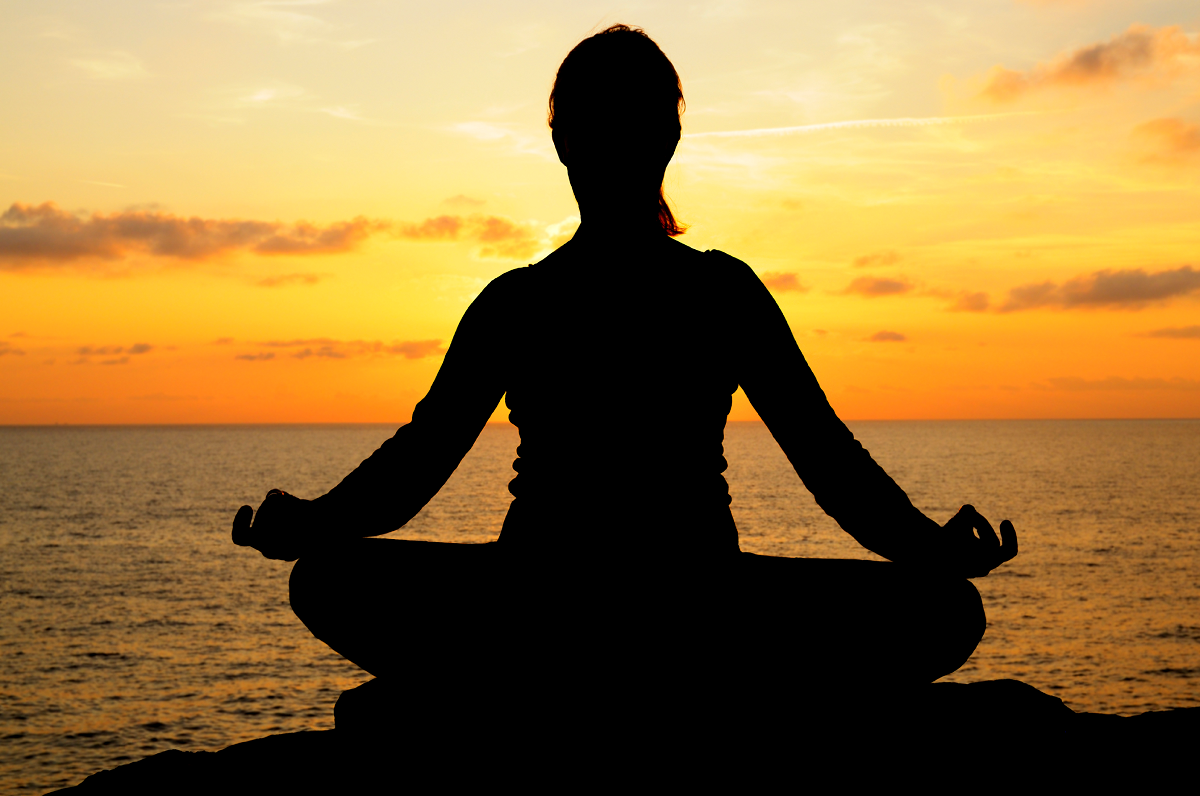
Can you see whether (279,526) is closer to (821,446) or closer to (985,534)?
(821,446)

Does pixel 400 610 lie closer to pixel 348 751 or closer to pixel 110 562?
pixel 348 751

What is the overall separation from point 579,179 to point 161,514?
114943mm

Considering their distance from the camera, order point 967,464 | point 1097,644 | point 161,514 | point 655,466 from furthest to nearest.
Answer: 1. point 967,464
2. point 161,514
3. point 1097,644
4. point 655,466

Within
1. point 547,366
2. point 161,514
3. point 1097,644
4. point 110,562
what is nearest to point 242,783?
point 547,366

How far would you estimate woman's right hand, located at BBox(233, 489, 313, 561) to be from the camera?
8.54 feet

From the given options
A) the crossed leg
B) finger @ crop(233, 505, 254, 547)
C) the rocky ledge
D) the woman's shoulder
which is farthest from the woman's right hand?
the woman's shoulder

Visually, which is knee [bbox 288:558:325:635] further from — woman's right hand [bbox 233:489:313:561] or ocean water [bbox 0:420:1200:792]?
ocean water [bbox 0:420:1200:792]

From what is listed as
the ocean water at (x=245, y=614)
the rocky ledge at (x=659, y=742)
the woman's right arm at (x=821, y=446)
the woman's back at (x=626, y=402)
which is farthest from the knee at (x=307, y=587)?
the ocean water at (x=245, y=614)

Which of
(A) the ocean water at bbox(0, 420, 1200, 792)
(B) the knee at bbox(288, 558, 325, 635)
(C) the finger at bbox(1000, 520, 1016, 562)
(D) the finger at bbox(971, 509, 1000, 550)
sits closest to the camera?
(C) the finger at bbox(1000, 520, 1016, 562)

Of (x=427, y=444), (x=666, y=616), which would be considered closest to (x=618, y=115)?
(x=427, y=444)

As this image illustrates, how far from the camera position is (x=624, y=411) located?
2588mm

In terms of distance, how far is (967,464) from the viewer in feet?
612

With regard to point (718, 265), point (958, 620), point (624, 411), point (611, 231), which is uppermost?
point (611, 231)

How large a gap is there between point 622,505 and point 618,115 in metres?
1.12
